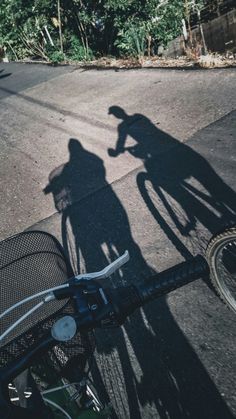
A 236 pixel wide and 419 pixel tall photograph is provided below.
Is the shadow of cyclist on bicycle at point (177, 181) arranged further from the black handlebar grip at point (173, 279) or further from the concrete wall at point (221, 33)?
the concrete wall at point (221, 33)

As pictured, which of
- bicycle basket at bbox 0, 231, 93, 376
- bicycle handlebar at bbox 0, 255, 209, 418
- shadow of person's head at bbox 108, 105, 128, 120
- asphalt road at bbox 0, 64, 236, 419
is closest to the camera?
bicycle handlebar at bbox 0, 255, 209, 418

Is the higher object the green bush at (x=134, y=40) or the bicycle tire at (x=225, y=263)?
the green bush at (x=134, y=40)

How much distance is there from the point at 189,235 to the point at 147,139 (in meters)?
3.08

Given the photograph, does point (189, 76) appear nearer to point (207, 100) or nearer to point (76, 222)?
point (207, 100)

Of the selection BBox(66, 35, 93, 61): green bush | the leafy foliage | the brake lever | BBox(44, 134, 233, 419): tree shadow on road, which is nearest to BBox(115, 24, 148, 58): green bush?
the leafy foliage

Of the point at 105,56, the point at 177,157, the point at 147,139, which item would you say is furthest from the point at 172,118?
the point at 105,56

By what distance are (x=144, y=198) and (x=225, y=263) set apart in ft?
6.93

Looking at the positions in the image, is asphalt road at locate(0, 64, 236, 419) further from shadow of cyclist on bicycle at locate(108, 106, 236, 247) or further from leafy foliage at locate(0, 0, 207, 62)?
leafy foliage at locate(0, 0, 207, 62)

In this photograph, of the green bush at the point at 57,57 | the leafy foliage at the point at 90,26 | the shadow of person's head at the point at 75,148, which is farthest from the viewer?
the green bush at the point at 57,57

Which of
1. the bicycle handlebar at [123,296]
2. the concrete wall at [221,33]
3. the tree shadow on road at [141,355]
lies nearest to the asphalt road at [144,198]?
the tree shadow on road at [141,355]

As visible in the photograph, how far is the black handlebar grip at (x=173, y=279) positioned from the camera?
1.39 meters

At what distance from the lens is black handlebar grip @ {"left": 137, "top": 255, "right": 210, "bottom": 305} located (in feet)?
4.56

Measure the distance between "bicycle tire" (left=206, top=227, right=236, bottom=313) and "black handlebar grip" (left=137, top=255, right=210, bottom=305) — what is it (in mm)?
1282

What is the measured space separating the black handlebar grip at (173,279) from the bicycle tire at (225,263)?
1.28 m
